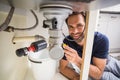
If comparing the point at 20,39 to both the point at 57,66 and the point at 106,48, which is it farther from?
the point at 106,48

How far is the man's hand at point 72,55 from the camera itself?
3.18 ft

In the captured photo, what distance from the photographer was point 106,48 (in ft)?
3.50

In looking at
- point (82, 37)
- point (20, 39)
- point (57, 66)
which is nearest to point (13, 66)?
point (20, 39)

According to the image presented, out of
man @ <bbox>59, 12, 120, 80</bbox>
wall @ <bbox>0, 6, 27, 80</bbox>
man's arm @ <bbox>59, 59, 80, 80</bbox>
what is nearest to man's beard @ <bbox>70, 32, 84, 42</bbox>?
man @ <bbox>59, 12, 120, 80</bbox>

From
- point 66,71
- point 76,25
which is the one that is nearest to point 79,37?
point 76,25

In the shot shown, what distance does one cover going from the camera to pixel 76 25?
3.06 ft

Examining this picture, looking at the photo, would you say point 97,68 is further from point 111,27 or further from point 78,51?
point 111,27

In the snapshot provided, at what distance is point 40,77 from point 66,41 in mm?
313

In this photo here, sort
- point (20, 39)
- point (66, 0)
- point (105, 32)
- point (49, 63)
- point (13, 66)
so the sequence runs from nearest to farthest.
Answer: point (66, 0), point (20, 39), point (13, 66), point (49, 63), point (105, 32)

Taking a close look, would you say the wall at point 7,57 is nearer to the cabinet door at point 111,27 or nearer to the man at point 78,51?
the man at point 78,51

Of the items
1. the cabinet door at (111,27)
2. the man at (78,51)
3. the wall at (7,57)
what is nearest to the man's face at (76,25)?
the man at (78,51)

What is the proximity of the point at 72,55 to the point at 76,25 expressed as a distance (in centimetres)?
24

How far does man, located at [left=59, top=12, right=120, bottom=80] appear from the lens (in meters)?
0.92

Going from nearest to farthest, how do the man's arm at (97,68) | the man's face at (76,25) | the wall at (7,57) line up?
the wall at (7,57) < the man's face at (76,25) < the man's arm at (97,68)
